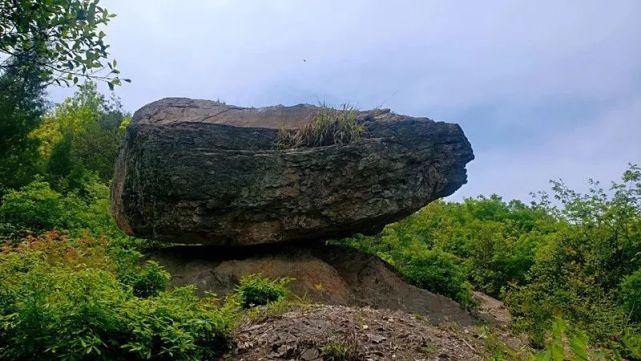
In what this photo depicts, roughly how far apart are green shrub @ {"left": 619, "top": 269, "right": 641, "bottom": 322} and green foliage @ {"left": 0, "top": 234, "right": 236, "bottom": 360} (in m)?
7.80

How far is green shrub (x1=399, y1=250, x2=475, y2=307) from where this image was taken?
453 inches

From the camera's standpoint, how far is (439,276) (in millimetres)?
11555

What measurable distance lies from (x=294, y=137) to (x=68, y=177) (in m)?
12.2

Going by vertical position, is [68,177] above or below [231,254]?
above

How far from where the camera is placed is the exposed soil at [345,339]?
225 inches

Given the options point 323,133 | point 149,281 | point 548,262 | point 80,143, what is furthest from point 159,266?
point 80,143

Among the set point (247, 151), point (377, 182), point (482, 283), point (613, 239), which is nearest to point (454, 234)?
point (482, 283)

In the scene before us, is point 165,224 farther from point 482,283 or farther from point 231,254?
point 482,283

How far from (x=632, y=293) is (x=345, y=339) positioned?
7.22 m

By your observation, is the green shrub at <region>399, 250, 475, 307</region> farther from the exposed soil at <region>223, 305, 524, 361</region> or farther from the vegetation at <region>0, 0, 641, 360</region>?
the exposed soil at <region>223, 305, 524, 361</region>

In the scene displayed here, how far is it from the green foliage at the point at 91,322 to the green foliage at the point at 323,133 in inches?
209

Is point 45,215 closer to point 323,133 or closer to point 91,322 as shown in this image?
point 323,133

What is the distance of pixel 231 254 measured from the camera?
35.3 feet

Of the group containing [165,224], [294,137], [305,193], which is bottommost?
[165,224]
